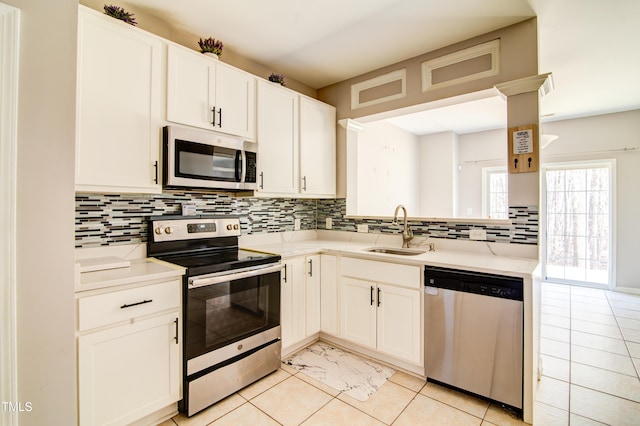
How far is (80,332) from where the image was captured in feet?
4.69

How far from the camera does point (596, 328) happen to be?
315cm

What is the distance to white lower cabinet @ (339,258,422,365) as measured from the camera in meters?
2.20

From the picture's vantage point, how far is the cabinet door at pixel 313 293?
8.55 feet

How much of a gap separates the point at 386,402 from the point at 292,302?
0.96m

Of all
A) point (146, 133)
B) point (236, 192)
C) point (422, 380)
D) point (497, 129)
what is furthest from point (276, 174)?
point (497, 129)

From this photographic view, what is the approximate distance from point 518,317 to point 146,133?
2.47 metres

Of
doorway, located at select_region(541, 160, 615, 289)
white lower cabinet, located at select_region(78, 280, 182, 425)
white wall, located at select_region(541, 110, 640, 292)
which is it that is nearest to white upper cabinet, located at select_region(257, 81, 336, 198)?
white lower cabinet, located at select_region(78, 280, 182, 425)

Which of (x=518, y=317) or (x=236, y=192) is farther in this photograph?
(x=236, y=192)

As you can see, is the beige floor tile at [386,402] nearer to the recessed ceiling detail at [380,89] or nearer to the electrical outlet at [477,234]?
the electrical outlet at [477,234]

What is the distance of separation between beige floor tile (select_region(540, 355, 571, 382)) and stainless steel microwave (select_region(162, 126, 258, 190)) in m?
2.68

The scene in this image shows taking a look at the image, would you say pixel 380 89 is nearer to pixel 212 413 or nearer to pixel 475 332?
pixel 475 332

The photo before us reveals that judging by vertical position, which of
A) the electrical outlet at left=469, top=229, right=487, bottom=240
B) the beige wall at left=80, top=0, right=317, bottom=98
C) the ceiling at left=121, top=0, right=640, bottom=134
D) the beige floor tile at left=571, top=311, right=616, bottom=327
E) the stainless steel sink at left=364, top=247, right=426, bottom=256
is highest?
the ceiling at left=121, top=0, right=640, bottom=134

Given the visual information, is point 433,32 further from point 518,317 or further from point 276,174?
point 518,317

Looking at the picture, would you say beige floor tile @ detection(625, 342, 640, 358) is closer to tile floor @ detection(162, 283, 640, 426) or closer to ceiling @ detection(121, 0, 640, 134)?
tile floor @ detection(162, 283, 640, 426)
